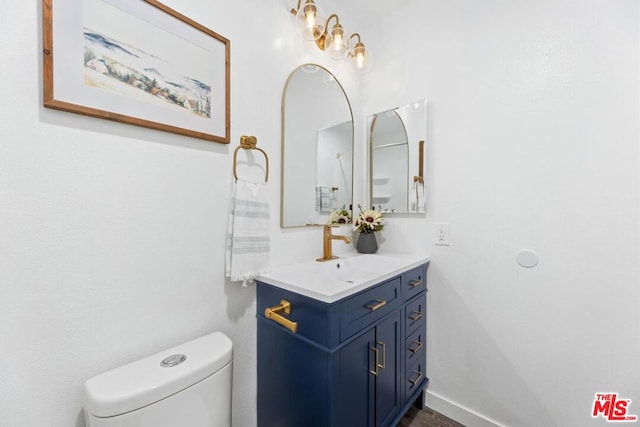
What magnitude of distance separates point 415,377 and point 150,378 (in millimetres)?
1414

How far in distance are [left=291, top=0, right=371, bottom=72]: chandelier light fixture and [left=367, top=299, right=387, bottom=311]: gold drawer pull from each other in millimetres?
1467

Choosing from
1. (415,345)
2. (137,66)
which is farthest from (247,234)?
(415,345)

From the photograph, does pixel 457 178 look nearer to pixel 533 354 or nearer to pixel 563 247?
pixel 563 247

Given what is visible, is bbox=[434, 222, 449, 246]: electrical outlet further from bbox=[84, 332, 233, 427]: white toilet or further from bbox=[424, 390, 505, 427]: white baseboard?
bbox=[84, 332, 233, 427]: white toilet

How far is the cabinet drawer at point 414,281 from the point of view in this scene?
144 cm

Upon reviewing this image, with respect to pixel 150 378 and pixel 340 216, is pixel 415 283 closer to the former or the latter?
pixel 340 216

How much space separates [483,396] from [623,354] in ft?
2.20

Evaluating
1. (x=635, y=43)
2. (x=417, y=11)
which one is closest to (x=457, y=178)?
(x=635, y=43)

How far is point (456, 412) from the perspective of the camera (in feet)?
5.10

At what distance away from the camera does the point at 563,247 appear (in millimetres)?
1263

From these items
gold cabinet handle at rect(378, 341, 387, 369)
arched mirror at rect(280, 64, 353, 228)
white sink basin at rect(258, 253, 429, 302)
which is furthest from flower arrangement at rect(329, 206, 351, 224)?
gold cabinet handle at rect(378, 341, 387, 369)

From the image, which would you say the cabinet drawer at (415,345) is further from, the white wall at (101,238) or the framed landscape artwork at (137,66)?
the framed landscape artwork at (137,66)

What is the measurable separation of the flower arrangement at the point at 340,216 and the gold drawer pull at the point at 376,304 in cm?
Result: 64

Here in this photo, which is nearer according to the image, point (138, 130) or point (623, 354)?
point (138, 130)
